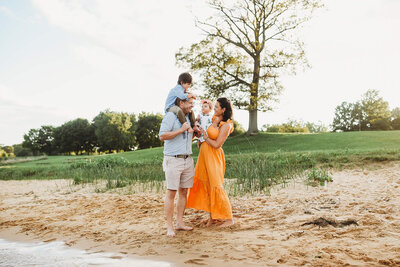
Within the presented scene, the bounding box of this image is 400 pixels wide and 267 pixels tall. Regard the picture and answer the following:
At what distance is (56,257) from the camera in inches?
164

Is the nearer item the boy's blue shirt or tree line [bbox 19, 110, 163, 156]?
the boy's blue shirt

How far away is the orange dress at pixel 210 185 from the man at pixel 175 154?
0.98ft

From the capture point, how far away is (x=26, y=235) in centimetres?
548

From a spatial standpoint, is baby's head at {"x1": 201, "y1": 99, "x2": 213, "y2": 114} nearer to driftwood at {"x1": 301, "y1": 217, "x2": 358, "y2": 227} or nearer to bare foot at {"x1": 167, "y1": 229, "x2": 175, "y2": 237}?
bare foot at {"x1": 167, "y1": 229, "x2": 175, "y2": 237}

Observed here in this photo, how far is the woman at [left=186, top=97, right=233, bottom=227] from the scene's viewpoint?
469cm

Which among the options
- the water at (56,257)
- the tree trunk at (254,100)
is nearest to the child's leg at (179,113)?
the water at (56,257)

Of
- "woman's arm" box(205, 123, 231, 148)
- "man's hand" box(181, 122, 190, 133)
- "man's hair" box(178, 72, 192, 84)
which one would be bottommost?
"woman's arm" box(205, 123, 231, 148)

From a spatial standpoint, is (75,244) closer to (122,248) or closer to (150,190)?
(122,248)

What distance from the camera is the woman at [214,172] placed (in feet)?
15.4

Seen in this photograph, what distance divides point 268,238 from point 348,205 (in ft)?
7.32

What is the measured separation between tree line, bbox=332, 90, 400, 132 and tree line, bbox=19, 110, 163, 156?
3230 cm

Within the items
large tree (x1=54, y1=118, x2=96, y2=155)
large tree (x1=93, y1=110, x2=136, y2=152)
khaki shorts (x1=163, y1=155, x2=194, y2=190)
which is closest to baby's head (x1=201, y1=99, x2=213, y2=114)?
khaki shorts (x1=163, y1=155, x2=194, y2=190)

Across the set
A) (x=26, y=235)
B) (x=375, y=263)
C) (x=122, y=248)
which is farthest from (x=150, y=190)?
(x=375, y=263)

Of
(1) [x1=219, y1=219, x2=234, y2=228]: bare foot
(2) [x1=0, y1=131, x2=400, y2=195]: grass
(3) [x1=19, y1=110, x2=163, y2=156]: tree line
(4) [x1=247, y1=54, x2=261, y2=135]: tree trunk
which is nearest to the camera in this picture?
(1) [x1=219, y1=219, x2=234, y2=228]: bare foot
